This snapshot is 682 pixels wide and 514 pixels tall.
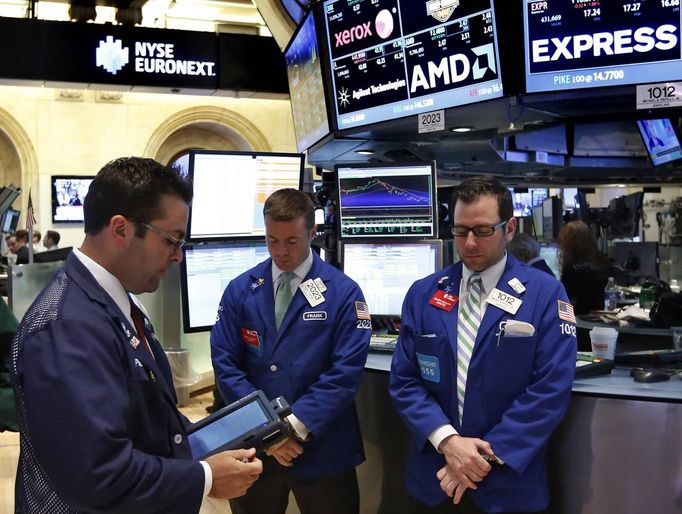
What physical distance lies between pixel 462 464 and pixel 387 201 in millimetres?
1746

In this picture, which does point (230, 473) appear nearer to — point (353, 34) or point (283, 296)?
point (283, 296)

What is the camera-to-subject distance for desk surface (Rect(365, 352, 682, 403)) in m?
2.51

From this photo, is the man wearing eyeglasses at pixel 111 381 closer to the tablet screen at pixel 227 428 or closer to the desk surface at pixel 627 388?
the tablet screen at pixel 227 428

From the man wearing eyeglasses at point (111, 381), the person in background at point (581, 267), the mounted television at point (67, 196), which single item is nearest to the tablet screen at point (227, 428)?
the man wearing eyeglasses at point (111, 381)

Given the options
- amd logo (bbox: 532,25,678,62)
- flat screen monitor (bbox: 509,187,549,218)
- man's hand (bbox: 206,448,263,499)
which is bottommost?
man's hand (bbox: 206,448,263,499)

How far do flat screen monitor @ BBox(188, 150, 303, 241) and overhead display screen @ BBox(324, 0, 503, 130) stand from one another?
20.0 inches

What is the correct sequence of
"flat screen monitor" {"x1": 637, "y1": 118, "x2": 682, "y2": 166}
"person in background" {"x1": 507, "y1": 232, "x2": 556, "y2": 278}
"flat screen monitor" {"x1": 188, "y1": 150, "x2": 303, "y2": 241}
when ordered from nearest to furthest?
"person in background" {"x1": 507, "y1": 232, "x2": 556, "y2": 278}, "flat screen monitor" {"x1": 188, "y1": 150, "x2": 303, "y2": 241}, "flat screen monitor" {"x1": 637, "y1": 118, "x2": 682, "y2": 166}

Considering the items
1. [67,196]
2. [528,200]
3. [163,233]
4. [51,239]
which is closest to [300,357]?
[163,233]

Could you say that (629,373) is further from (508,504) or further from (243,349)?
(243,349)

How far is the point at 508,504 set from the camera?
2.28 metres

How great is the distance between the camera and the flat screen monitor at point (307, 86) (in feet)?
15.1

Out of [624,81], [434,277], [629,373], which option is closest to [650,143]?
[624,81]

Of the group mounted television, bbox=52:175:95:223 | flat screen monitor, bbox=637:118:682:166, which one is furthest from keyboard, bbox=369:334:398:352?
mounted television, bbox=52:175:95:223

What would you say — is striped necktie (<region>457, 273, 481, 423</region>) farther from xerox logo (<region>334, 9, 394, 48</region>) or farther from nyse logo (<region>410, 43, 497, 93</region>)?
xerox logo (<region>334, 9, 394, 48</region>)
